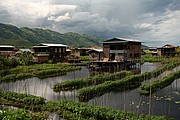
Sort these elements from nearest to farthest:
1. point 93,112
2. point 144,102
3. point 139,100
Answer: point 93,112, point 144,102, point 139,100

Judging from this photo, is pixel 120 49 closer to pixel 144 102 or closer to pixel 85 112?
pixel 144 102

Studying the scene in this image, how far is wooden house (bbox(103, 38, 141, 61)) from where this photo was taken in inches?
1598

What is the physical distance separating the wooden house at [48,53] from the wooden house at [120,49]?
14.5 metres

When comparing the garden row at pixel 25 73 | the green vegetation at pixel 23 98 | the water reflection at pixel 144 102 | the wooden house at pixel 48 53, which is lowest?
the water reflection at pixel 144 102

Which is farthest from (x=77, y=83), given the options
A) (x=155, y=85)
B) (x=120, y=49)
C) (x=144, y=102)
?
(x=120, y=49)

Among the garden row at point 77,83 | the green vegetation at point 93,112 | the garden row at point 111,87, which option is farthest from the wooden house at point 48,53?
the green vegetation at point 93,112

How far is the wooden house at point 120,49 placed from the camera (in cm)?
4059

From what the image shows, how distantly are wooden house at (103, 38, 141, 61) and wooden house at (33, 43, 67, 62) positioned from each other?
1452 centimetres

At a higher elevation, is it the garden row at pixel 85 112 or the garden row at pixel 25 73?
the garden row at pixel 25 73

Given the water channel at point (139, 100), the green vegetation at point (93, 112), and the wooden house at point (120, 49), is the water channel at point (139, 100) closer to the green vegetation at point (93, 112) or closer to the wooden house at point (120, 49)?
the green vegetation at point (93, 112)

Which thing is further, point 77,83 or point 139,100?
point 77,83

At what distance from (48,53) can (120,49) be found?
725 inches

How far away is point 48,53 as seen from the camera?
167 feet

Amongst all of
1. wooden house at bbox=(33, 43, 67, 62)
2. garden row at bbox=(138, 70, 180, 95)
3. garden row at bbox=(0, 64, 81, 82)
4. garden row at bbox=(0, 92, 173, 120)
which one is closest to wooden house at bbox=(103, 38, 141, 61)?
garden row at bbox=(0, 64, 81, 82)
